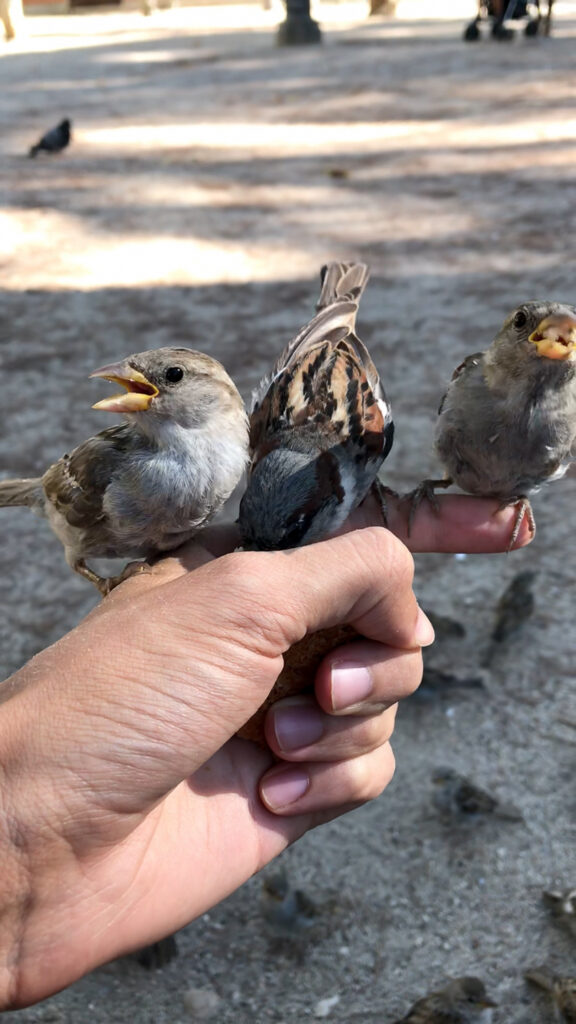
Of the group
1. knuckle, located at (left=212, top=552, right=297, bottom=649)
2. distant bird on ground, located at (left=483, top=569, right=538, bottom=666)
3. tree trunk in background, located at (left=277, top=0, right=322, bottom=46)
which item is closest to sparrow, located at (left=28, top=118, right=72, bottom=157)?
→ tree trunk in background, located at (left=277, top=0, right=322, bottom=46)

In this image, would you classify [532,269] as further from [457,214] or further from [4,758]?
[4,758]

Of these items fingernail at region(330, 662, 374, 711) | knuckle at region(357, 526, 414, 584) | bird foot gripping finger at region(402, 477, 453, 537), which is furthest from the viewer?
bird foot gripping finger at region(402, 477, 453, 537)

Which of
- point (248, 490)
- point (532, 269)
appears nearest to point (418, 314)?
point (532, 269)

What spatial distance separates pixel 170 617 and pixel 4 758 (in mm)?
465

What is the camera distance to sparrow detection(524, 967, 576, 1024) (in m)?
3.06

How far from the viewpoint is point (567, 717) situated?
430 centimetres

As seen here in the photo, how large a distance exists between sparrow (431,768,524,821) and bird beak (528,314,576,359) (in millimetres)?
1822

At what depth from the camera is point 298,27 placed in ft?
65.8

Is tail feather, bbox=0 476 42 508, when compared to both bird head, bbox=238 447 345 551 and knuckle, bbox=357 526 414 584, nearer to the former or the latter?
bird head, bbox=238 447 345 551

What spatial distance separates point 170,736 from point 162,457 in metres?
0.95

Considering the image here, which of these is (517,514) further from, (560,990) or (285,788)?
(560,990)

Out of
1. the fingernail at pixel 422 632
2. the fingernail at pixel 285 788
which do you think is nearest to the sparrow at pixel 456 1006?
the fingernail at pixel 285 788

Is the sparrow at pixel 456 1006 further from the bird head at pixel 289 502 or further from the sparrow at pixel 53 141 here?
the sparrow at pixel 53 141

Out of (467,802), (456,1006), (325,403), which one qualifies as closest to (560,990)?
(456,1006)
